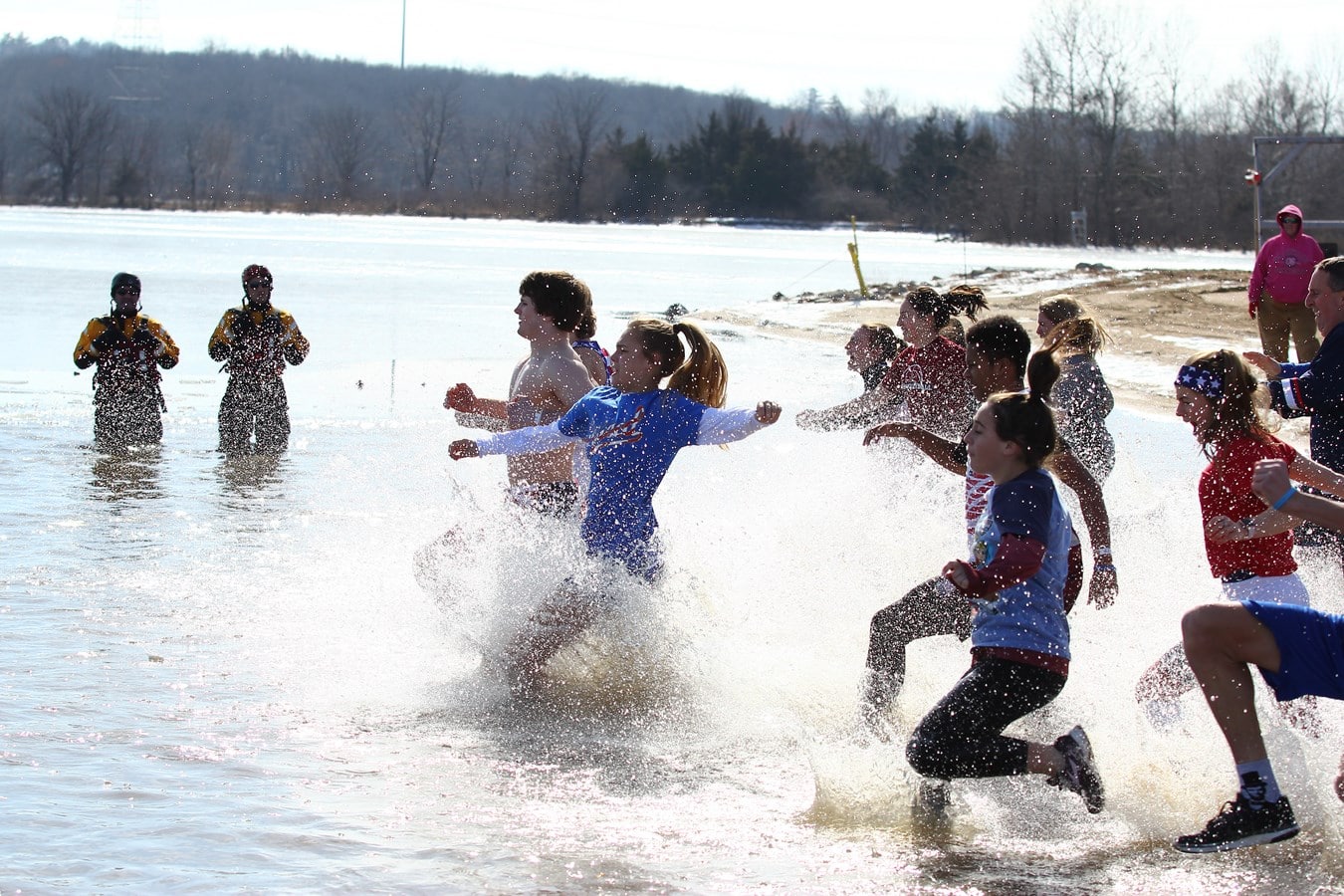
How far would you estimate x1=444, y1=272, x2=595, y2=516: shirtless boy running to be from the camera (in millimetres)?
6270

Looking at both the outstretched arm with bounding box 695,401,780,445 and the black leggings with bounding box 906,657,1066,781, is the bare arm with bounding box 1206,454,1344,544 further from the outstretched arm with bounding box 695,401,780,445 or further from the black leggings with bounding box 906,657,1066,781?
the outstretched arm with bounding box 695,401,780,445

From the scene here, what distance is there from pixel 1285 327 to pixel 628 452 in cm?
1063

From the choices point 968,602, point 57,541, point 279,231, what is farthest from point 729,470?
point 279,231

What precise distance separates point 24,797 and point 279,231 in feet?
241

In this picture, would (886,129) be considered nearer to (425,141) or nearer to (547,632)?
(425,141)

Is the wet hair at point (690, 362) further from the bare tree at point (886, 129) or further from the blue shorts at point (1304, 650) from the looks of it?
the bare tree at point (886, 129)

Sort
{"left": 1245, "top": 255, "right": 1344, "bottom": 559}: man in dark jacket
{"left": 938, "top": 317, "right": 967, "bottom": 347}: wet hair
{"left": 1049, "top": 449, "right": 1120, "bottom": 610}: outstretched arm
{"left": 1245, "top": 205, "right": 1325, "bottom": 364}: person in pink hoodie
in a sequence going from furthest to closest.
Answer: {"left": 1245, "top": 205, "right": 1325, "bottom": 364}: person in pink hoodie
{"left": 938, "top": 317, "right": 967, "bottom": 347}: wet hair
{"left": 1245, "top": 255, "right": 1344, "bottom": 559}: man in dark jacket
{"left": 1049, "top": 449, "right": 1120, "bottom": 610}: outstretched arm

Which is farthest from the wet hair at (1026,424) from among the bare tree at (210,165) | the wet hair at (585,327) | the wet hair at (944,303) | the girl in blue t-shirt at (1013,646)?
the bare tree at (210,165)

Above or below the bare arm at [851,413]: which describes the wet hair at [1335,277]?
above

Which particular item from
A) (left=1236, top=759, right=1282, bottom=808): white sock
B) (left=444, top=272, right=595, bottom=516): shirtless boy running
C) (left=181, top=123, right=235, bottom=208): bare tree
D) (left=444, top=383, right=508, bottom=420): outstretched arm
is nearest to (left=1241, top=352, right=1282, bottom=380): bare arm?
(left=1236, top=759, right=1282, bottom=808): white sock

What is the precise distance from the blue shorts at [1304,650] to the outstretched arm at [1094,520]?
1055 millimetres

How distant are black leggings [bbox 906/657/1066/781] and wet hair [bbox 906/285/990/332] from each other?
2.38m

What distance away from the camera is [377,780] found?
526 cm

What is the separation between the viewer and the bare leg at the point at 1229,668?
4250 millimetres
